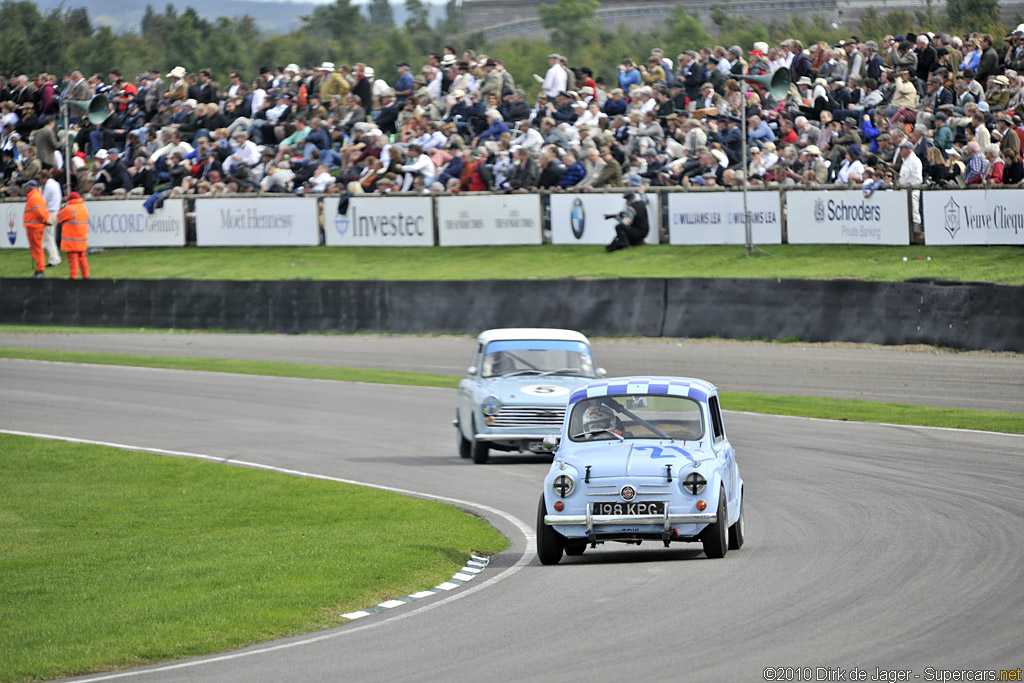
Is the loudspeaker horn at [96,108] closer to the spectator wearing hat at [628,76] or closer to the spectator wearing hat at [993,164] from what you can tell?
the spectator wearing hat at [628,76]

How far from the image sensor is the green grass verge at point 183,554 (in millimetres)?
9500

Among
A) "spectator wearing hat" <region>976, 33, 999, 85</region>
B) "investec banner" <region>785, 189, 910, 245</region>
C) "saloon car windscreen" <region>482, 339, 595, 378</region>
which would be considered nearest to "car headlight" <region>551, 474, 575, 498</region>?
"saloon car windscreen" <region>482, 339, 595, 378</region>

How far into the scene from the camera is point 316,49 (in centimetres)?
9494

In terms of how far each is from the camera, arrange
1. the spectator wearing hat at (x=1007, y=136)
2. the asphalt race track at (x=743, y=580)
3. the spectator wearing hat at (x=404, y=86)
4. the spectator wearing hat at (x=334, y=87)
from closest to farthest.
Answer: the asphalt race track at (x=743, y=580), the spectator wearing hat at (x=1007, y=136), the spectator wearing hat at (x=404, y=86), the spectator wearing hat at (x=334, y=87)

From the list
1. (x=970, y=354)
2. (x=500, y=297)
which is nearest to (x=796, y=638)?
(x=970, y=354)

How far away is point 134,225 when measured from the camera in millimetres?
38938

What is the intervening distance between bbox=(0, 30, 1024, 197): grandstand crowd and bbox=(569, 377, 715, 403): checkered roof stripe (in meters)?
15.9

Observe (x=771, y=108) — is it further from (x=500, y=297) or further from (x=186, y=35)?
(x=186, y=35)

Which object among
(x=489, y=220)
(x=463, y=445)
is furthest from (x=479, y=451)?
(x=489, y=220)

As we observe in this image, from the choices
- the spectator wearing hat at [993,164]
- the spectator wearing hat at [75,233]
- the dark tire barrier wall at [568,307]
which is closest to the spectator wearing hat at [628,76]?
the dark tire barrier wall at [568,307]

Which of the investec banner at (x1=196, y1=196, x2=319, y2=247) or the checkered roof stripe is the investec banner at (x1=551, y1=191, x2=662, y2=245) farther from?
the checkered roof stripe

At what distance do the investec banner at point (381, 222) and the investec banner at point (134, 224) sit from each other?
4.75 metres

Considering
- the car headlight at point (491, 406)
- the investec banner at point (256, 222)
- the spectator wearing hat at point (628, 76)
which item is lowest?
the car headlight at point (491, 406)

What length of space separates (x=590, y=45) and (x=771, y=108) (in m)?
44.9
